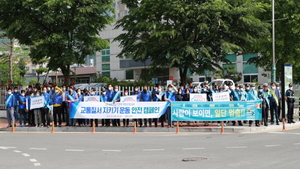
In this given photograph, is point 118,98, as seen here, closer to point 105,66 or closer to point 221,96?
point 221,96

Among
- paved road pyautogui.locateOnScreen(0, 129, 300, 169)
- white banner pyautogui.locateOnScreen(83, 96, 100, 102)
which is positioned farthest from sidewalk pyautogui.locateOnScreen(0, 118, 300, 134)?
paved road pyautogui.locateOnScreen(0, 129, 300, 169)

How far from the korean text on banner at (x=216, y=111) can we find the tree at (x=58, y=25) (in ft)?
38.8

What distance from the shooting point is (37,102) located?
21.1 metres

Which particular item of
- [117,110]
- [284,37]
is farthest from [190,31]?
[117,110]

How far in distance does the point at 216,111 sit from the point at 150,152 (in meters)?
7.70

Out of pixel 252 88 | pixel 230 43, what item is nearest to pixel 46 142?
pixel 252 88

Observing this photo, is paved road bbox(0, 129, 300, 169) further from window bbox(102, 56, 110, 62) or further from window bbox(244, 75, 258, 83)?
window bbox(102, 56, 110, 62)

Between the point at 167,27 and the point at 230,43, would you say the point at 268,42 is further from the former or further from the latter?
the point at 167,27

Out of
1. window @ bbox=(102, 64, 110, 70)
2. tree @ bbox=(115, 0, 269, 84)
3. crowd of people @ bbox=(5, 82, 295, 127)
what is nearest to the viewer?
crowd of people @ bbox=(5, 82, 295, 127)

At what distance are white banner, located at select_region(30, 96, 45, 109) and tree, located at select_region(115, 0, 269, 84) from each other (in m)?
8.98

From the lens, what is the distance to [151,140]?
50.8ft

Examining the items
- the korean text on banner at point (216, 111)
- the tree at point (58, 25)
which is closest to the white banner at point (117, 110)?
the korean text on banner at point (216, 111)

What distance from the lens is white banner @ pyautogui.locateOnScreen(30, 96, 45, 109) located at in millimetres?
20938

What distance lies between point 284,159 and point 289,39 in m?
24.7
